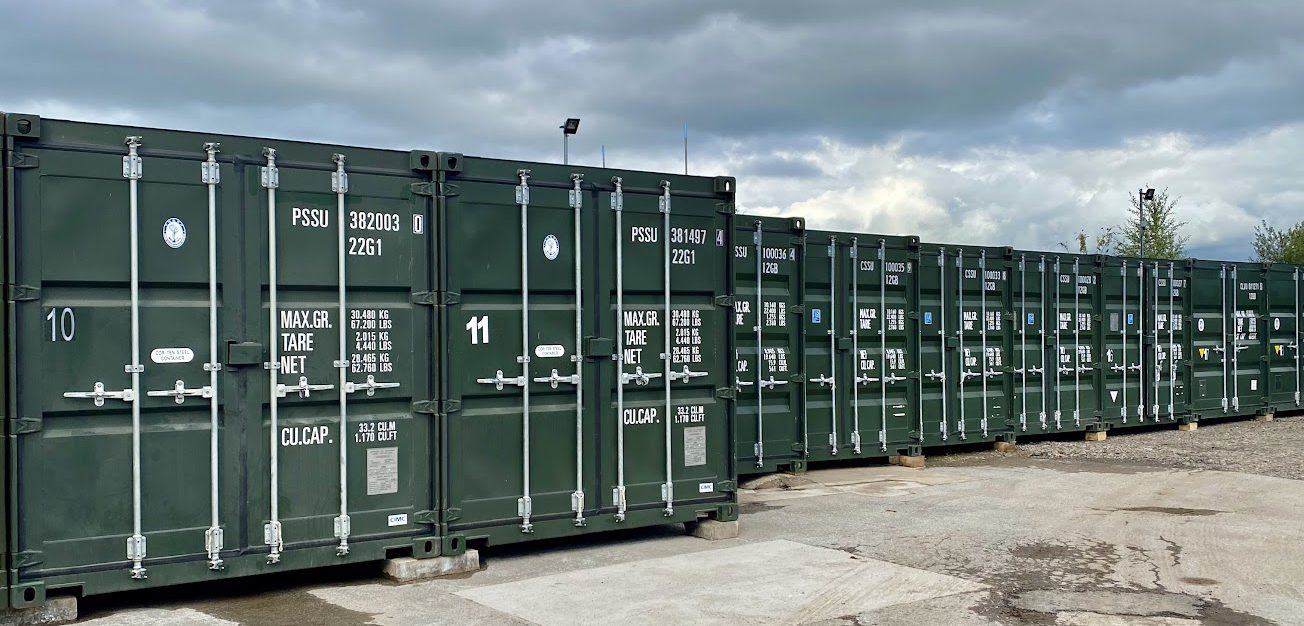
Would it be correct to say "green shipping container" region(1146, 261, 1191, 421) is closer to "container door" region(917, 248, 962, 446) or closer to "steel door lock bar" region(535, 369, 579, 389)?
"container door" region(917, 248, 962, 446)

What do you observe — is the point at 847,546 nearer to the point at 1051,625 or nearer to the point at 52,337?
the point at 1051,625

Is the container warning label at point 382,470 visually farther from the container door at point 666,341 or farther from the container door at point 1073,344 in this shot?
the container door at point 1073,344

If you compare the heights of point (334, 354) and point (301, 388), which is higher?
point (334, 354)

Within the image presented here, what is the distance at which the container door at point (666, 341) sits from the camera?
9.50 m

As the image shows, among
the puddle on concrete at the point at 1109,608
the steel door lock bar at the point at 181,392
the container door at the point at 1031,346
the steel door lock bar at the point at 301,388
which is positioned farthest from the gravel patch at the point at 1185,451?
the steel door lock bar at the point at 181,392

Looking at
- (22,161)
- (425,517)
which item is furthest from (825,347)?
(22,161)

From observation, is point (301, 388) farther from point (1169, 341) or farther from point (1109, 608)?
point (1169, 341)

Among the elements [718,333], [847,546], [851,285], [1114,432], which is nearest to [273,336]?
[718,333]

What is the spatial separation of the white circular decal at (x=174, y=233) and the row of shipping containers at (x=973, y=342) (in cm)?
669

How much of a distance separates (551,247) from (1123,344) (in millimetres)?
13763

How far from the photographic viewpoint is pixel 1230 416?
21.6 metres

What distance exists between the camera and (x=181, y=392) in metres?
7.48

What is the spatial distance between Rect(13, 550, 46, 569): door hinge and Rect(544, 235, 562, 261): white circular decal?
14.0 ft

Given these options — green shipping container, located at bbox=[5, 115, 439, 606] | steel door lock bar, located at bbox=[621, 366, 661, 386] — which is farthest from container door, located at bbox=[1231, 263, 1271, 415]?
green shipping container, located at bbox=[5, 115, 439, 606]
